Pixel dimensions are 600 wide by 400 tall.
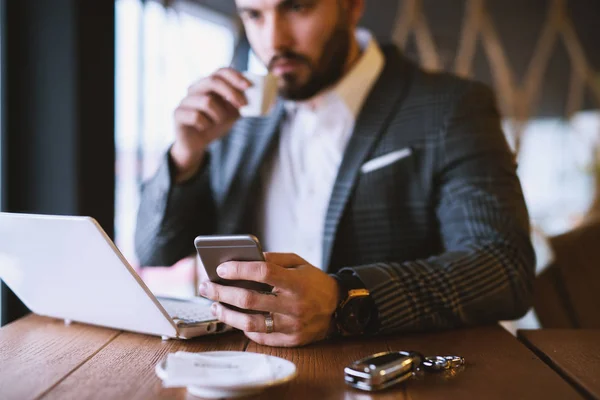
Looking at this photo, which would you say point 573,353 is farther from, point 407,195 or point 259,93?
point 259,93

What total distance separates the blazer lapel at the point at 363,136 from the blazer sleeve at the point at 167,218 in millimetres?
328

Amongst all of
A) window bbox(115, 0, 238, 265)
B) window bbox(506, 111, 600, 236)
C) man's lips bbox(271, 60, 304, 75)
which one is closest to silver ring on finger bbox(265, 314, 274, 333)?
man's lips bbox(271, 60, 304, 75)

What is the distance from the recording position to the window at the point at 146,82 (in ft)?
8.32

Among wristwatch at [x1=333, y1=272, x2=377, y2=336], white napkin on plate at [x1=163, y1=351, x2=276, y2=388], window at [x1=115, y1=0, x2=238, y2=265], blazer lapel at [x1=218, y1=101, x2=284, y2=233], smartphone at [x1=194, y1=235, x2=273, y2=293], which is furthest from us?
window at [x1=115, y1=0, x2=238, y2=265]

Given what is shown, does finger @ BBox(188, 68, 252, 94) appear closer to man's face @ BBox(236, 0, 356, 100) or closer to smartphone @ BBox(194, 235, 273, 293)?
man's face @ BBox(236, 0, 356, 100)

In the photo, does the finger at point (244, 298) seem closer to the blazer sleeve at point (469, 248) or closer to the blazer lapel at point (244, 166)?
the blazer sleeve at point (469, 248)

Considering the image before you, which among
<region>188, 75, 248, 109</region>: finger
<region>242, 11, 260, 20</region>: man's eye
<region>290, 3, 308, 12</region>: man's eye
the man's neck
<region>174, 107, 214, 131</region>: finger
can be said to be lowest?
<region>174, 107, 214, 131</region>: finger

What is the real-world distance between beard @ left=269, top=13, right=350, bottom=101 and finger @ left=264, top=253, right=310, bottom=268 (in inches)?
27.6

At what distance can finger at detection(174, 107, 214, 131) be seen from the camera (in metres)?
1.36

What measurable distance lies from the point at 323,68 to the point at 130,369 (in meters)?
0.99

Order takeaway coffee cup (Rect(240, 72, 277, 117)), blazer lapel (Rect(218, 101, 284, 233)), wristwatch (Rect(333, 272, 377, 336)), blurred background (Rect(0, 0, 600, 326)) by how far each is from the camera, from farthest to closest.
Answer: blurred background (Rect(0, 0, 600, 326))
blazer lapel (Rect(218, 101, 284, 233))
takeaway coffee cup (Rect(240, 72, 277, 117))
wristwatch (Rect(333, 272, 377, 336))

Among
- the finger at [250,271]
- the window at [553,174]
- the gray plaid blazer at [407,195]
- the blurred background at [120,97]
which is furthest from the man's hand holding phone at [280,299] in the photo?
the window at [553,174]

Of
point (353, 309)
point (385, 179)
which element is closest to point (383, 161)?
point (385, 179)

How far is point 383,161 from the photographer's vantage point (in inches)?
56.8
